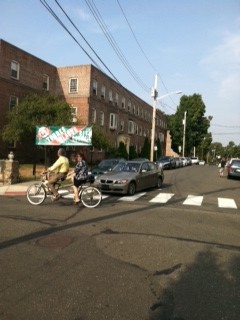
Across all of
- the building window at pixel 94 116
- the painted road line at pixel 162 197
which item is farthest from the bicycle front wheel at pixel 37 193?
the building window at pixel 94 116

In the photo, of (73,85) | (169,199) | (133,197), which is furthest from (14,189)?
(73,85)

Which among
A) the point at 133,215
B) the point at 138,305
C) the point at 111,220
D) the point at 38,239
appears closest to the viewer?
the point at 138,305

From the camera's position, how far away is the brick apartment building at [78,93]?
33.8 meters

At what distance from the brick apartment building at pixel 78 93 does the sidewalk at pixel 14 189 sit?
50.8 ft

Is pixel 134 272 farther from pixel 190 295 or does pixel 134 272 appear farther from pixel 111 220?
pixel 111 220

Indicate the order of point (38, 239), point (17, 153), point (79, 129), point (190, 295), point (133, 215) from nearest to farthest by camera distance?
point (190, 295) → point (38, 239) → point (133, 215) → point (79, 129) → point (17, 153)

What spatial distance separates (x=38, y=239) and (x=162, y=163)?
33.4 meters

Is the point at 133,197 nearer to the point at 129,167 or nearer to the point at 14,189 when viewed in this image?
the point at 129,167

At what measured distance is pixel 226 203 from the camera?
14562mm

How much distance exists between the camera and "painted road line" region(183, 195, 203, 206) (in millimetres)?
13994

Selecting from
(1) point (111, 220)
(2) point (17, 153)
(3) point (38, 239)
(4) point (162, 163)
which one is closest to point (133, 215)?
(1) point (111, 220)

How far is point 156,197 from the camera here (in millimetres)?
15453

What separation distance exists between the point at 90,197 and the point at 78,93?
31679mm

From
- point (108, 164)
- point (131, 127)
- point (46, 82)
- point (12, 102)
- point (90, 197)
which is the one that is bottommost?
point (90, 197)
